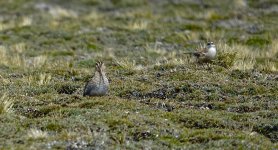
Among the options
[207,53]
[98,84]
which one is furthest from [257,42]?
[98,84]

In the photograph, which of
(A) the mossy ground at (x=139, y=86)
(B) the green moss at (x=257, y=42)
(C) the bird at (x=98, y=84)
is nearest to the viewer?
(A) the mossy ground at (x=139, y=86)

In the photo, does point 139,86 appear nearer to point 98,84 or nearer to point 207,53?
point 98,84

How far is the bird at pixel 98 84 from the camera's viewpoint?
15.1m

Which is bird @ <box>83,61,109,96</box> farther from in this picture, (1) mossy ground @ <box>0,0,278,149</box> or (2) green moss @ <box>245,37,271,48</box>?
(2) green moss @ <box>245,37,271,48</box>

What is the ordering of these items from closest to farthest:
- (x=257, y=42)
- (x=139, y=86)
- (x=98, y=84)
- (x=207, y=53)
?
1. (x=98, y=84)
2. (x=139, y=86)
3. (x=207, y=53)
4. (x=257, y=42)

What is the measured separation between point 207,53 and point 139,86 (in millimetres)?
3072

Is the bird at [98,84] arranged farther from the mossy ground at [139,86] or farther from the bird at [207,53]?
the bird at [207,53]

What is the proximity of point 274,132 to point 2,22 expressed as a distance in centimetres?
2258

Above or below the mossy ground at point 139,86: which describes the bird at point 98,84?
above

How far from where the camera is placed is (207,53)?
19125 mm

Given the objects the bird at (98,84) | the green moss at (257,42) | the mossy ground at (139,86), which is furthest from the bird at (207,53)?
the green moss at (257,42)

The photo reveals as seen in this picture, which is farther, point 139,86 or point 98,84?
point 139,86

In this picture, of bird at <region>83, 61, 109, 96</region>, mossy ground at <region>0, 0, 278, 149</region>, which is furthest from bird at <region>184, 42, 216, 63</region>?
bird at <region>83, 61, 109, 96</region>

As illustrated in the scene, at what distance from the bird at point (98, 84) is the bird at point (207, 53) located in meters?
4.54
